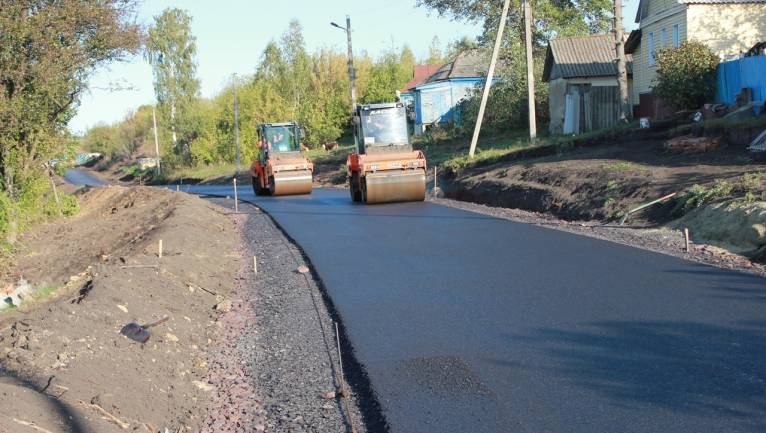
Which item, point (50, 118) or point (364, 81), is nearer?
point (50, 118)

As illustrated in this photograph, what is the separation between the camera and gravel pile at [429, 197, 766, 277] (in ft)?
35.9

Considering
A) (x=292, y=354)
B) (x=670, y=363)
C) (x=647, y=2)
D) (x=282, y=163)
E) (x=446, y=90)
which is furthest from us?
(x=446, y=90)

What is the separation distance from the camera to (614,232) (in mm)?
14484

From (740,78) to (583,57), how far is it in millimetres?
14876

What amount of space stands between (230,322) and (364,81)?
2475 inches

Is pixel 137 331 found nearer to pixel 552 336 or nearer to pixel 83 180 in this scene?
pixel 552 336

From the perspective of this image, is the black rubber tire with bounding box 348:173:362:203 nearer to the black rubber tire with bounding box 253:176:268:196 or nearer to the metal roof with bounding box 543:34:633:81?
the black rubber tire with bounding box 253:176:268:196

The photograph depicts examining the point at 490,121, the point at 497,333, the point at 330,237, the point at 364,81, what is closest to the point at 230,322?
the point at 497,333

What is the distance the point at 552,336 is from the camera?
756cm

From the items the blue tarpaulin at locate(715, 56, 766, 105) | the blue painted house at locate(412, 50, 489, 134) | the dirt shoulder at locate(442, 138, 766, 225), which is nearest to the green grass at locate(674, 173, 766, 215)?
the dirt shoulder at locate(442, 138, 766, 225)

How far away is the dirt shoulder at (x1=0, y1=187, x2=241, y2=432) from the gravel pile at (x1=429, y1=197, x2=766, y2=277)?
20.4ft

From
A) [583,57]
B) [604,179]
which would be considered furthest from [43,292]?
[583,57]

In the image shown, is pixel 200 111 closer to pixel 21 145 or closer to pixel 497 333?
pixel 21 145

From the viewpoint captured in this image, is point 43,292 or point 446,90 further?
point 446,90
